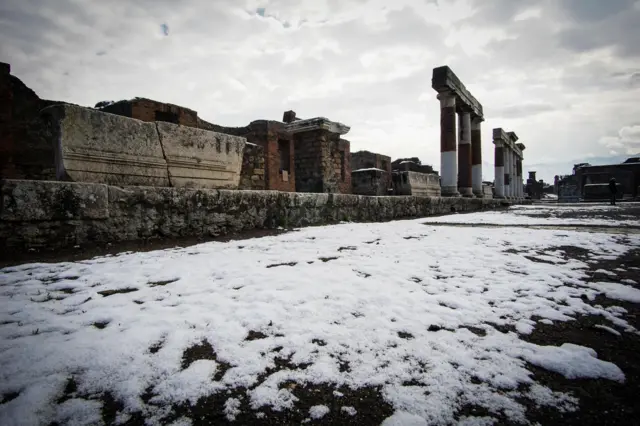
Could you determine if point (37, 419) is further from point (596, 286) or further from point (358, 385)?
point (596, 286)

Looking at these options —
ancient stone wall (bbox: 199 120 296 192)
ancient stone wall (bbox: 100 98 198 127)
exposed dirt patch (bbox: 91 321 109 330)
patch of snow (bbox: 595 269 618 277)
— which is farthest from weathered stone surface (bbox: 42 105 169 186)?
ancient stone wall (bbox: 199 120 296 192)

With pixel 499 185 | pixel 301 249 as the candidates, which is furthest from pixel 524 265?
pixel 499 185

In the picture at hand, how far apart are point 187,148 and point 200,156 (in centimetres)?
23

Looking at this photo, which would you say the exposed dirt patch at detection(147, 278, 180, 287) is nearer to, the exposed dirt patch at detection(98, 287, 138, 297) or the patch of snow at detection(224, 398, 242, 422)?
the exposed dirt patch at detection(98, 287, 138, 297)

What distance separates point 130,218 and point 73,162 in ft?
3.02

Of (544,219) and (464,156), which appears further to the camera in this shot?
(464,156)

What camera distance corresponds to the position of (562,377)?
107 cm

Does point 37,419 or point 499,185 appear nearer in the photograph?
point 37,419

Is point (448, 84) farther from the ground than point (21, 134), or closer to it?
farther from the ground

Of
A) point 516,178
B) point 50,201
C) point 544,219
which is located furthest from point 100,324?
point 516,178

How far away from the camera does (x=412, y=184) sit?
1116cm

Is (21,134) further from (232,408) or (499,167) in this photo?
(499,167)

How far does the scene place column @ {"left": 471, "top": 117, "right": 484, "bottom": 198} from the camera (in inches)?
605

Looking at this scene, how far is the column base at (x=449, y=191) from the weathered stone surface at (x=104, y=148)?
1097 centimetres
